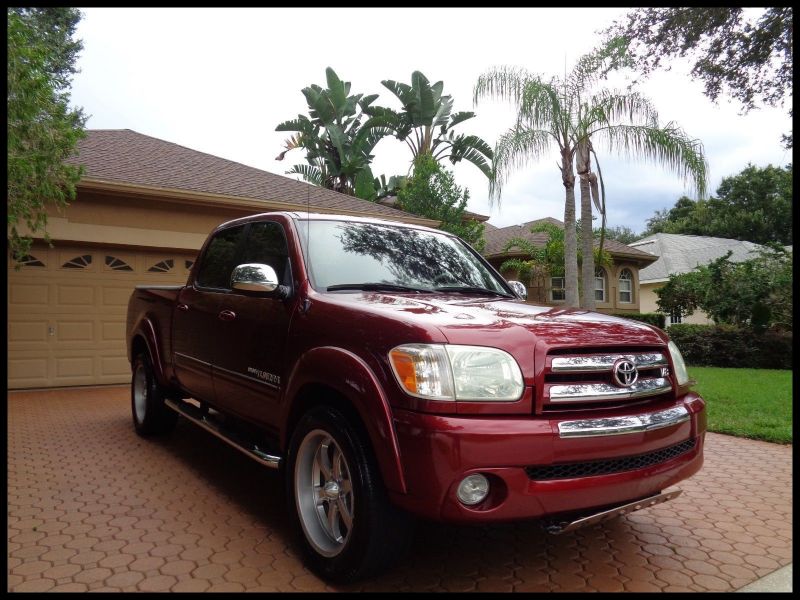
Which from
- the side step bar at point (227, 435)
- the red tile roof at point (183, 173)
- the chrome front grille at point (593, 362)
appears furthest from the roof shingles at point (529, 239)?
the chrome front grille at point (593, 362)

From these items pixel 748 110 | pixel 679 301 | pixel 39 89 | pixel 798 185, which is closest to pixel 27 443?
pixel 39 89

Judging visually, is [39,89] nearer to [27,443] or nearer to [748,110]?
[27,443]

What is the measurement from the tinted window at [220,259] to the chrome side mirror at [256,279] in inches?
39.3

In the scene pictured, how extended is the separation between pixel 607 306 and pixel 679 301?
16.5 ft

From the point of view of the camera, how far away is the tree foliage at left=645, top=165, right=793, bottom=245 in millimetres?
42062

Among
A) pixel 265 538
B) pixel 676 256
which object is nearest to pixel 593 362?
pixel 265 538

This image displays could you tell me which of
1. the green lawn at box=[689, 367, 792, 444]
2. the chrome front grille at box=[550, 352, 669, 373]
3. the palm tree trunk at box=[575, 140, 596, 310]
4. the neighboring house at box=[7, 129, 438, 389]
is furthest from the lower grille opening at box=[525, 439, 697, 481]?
the palm tree trunk at box=[575, 140, 596, 310]

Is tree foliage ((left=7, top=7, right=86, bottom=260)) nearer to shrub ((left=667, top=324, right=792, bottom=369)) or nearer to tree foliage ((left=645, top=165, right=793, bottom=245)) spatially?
shrub ((left=667, top=324, right=792, bottom=369))

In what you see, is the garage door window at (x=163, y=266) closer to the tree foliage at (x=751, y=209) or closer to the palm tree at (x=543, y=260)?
the palm tree at (x=543, y=260)

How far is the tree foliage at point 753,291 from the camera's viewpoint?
15.0m

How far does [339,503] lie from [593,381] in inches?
55.4

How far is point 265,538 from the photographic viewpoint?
3670 millimetres

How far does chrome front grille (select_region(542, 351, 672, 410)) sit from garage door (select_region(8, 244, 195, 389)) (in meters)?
9.49

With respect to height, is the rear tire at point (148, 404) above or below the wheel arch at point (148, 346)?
below
